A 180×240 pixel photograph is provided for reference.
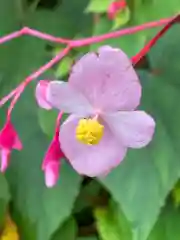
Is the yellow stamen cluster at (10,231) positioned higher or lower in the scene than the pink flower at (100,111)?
lower

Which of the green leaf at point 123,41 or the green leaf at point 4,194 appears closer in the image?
the green leaf at point 123,41

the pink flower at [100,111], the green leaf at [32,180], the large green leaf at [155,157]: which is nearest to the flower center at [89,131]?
the pink flower at [100,111]

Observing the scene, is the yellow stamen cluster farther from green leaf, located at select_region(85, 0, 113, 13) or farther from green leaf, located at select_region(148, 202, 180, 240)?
green leaf, located at select_region(85, 0, 113, 13)

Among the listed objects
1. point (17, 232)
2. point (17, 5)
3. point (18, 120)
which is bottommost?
point (17, 232)

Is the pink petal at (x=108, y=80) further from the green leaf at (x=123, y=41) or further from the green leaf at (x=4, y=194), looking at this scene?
the green leaf at (x=4, y=194)

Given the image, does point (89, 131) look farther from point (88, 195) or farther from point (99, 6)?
point (88, 195)

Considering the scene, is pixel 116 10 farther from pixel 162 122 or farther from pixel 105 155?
pixel 105 155

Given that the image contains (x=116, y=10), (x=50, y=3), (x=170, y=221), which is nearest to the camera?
(x=116, y=10)

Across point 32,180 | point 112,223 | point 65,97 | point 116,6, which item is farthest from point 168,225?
point 65,97

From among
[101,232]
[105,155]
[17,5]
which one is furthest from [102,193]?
[105,155]
